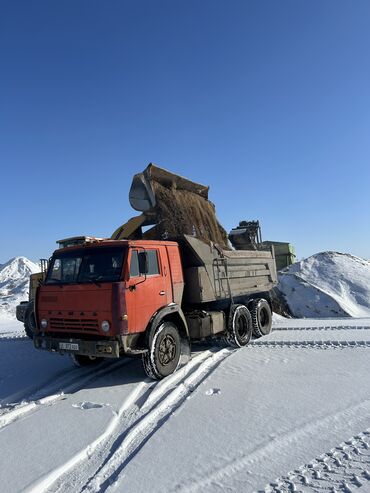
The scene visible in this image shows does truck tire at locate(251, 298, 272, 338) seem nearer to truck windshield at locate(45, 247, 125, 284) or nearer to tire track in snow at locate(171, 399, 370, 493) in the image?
truck windshield at locate(45, 247, 125, 284)

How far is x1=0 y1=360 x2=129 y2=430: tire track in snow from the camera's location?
5.26 m

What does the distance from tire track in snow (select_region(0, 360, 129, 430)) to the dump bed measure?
2.15 m

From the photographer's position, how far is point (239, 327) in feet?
31.7

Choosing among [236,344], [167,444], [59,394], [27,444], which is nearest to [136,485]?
[167,444]

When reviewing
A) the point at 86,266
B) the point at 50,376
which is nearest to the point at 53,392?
the point at 50,376

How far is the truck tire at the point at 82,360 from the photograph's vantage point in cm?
772

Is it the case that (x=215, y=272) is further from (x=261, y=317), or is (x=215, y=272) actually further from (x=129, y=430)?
(x=129, y=430)

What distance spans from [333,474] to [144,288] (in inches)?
154

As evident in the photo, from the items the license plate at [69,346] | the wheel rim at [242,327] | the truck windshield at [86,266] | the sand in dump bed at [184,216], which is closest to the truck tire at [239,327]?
the wheel rim at [242,327]

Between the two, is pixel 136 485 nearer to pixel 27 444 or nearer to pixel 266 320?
pixel 27 444

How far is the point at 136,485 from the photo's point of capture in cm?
340

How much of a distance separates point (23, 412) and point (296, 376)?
4161mm

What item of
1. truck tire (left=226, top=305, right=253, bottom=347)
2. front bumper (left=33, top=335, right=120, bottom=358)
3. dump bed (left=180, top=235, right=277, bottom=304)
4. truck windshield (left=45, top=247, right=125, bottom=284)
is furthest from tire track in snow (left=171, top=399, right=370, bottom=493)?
truck tire (left=226, top=305, right=253, bottom=347)

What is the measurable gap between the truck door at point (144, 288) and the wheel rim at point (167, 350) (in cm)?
57
